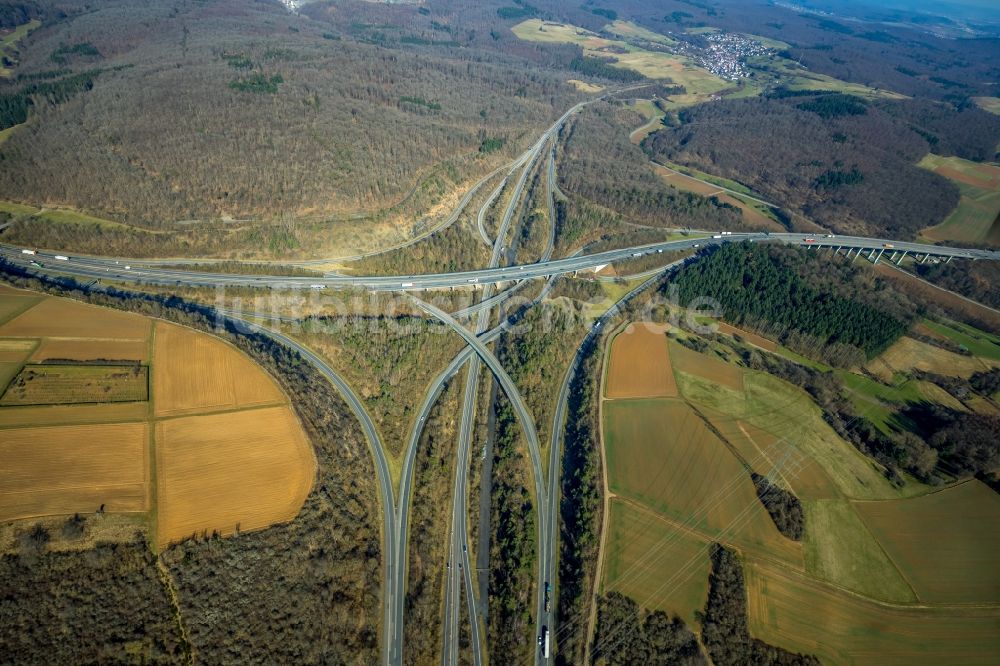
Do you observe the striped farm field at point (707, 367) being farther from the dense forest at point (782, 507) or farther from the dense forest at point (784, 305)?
the dense forest at point (782, 507)

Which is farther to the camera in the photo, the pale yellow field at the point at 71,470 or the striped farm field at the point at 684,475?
the striped farm field at the point at 684,475

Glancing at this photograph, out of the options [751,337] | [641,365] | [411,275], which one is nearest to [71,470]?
[411,275]

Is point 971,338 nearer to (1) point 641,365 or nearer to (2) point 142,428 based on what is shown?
(1) point 641,365

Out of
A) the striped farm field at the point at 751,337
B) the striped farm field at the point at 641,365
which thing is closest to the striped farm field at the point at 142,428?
the striped farm field at the point at 641,365

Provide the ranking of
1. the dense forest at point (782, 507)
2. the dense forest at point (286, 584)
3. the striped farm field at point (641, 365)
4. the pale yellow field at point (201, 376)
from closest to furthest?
1. the dense forest at point (286, 584)
2. the dense forest at point (782, 507)
3. the pale yellow field at point (201, 376)
4. the striped farm field at point (641, 365)

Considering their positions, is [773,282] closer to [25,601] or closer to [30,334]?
[25,601]

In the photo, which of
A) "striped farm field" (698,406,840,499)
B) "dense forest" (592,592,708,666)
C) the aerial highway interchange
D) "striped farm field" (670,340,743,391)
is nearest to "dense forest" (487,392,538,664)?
the aerial highway interchange

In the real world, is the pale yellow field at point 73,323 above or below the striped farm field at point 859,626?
above
